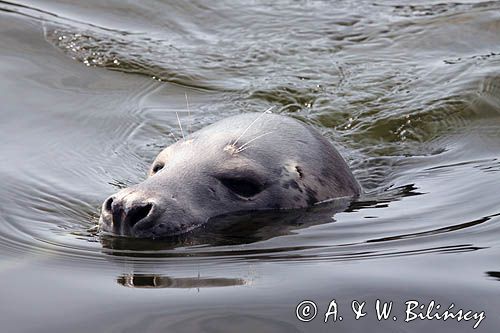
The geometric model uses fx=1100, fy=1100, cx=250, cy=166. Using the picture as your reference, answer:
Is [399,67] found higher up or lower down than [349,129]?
higher up

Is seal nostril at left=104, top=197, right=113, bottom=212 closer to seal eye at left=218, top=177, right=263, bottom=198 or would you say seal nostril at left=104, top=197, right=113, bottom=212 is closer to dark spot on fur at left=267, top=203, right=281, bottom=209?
seal eye at left=218, top=177, right=263, bottom=198

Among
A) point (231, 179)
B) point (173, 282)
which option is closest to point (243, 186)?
point (231, 179)

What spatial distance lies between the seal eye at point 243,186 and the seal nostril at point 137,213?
0.56m

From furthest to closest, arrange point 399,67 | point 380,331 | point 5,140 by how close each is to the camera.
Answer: point 399,67 → point 5,140 → point 380,331

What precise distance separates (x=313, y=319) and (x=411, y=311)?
307 mm

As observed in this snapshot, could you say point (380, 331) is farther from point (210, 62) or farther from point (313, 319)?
point (210, 62)

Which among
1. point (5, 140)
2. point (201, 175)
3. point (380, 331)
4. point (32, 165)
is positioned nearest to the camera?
point (380, 331)

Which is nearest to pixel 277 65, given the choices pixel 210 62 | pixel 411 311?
pixel 210 62

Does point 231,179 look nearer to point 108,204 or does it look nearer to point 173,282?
point 108,204

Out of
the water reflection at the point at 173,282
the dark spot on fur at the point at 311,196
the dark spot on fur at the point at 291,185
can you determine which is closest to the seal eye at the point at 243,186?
the dark spot on fur at the point at 291,185

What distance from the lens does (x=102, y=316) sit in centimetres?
335


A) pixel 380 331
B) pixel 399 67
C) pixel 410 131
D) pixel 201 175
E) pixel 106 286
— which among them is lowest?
pixel 380 331

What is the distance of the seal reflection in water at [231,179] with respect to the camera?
443 cm

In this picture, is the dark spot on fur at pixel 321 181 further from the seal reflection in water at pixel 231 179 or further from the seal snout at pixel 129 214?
the seal snout at pixel 129 214
